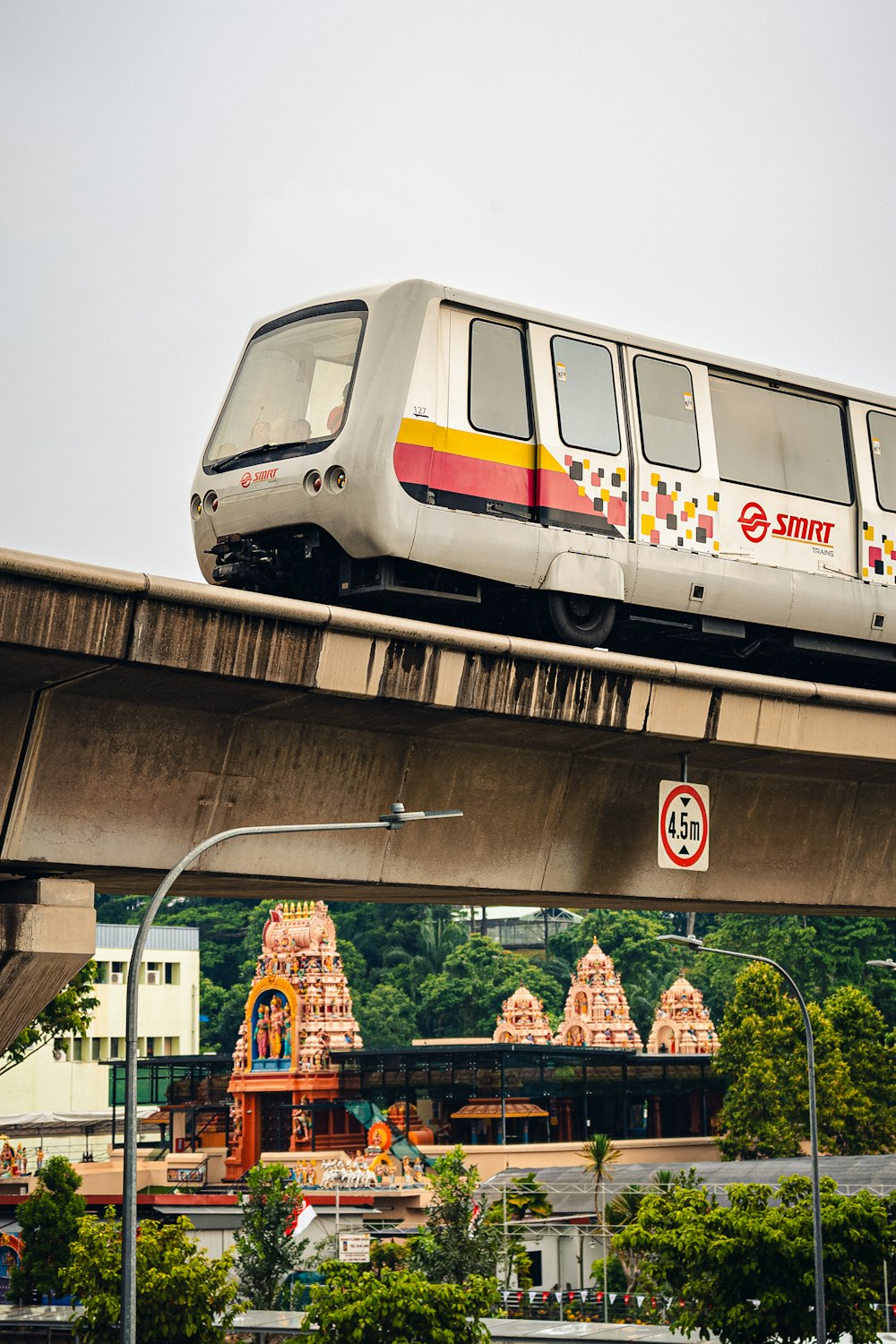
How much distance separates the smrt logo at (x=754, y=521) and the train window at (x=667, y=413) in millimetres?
693

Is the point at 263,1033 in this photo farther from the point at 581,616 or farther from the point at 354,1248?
the point at 581,616

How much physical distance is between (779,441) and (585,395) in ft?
8.35

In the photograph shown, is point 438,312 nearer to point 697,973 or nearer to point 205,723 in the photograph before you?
point 205,723

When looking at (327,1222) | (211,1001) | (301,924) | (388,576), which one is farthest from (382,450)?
(211,1001)

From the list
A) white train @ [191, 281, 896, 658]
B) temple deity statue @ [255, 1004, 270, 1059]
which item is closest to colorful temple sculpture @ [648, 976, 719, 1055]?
temple deity statue @ [255, 1004, 270, 1059]

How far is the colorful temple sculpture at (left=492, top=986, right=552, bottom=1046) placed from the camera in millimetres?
72500

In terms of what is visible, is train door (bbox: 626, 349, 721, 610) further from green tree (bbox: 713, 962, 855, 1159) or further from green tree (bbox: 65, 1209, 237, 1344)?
green tree (bbox: 713, 962, 855, 1159)

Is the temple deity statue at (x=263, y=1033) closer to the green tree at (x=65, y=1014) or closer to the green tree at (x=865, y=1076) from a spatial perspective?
the green tree at (x=865, y=1076)

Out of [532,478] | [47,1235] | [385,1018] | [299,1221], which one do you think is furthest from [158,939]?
[532,478]

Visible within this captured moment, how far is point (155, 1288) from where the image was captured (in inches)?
1156

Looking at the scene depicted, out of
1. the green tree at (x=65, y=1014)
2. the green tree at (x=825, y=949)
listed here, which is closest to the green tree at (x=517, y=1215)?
the green tree at (x=65, y=1014)

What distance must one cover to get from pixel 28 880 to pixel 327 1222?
4290 cm

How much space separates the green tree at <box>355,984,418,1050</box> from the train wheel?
94.2 metres

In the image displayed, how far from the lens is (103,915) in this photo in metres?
133
